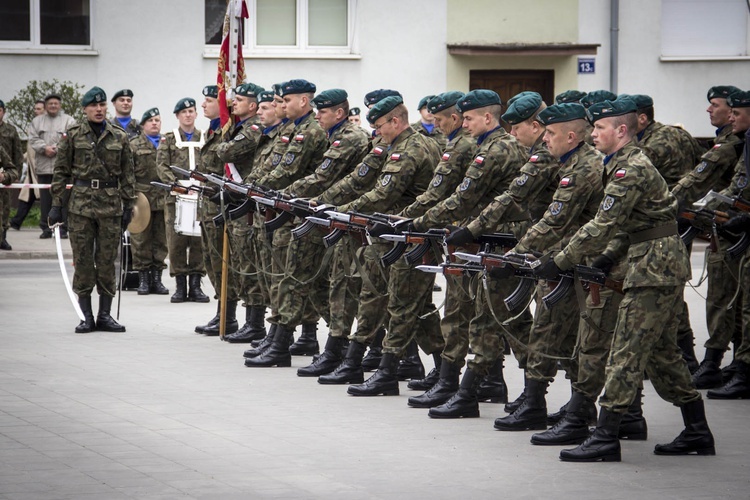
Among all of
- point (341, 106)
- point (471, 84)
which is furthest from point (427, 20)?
point (341, 106)

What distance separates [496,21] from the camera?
26.4m

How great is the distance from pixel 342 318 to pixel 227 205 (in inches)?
82.2

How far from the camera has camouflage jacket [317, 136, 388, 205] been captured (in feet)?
35.6

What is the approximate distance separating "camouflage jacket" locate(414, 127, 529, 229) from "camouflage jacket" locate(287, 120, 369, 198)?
1882mm

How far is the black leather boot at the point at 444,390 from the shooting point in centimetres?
990

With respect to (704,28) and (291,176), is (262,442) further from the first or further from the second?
(704,28)

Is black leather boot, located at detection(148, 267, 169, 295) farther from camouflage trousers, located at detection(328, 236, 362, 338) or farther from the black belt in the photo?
camouflage trousers, located at detection(328, 236, 362, 338)

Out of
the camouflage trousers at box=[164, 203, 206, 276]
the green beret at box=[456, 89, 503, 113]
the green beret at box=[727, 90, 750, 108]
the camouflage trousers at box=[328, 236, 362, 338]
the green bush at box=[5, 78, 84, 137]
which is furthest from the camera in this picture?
the green bush at box=[5, 78, 84, 137]

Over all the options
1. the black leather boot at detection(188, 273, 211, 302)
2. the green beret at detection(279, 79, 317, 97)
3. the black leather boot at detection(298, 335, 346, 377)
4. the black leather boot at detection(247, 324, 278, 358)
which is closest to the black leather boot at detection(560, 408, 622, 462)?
the black leather boot at detection(298, 335, 346, 377)

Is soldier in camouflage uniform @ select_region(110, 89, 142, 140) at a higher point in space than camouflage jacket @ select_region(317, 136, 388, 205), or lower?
higher

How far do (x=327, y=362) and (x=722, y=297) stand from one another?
3.28m


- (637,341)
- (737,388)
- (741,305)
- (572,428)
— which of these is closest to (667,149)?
(741,305)

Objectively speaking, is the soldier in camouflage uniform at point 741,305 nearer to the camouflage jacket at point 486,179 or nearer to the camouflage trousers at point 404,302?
the camouflage jacket at point 486,179

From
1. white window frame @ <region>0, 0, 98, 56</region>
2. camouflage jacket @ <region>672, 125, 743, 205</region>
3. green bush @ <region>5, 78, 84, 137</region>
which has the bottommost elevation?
camouflage jacket @ <region>672, 125, 743, 205</region>
